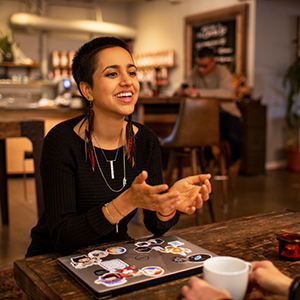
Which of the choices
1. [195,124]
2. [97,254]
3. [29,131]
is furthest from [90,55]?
[195,124]

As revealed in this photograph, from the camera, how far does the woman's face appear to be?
4.31ft

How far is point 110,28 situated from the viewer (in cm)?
820

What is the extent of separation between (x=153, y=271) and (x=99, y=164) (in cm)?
56

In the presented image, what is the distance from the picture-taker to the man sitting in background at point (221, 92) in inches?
164

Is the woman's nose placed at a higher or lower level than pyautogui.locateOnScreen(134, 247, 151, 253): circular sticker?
higher

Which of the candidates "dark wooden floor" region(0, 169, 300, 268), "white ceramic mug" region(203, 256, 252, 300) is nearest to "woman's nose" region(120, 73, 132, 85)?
"white ceramic mug" region(203, 256, 252, 300)

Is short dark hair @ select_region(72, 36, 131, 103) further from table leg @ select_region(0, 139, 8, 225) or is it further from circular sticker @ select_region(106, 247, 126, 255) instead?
table leg @ select_region(0, 139, 8, 225)

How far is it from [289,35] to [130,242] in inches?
245

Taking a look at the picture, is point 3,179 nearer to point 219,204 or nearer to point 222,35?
point 219,204

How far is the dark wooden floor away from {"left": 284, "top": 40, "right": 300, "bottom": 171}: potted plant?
293mm

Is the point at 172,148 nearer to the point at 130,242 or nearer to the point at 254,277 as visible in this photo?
the point at 130,242

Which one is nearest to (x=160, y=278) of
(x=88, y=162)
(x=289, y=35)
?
(x=88, y=162)

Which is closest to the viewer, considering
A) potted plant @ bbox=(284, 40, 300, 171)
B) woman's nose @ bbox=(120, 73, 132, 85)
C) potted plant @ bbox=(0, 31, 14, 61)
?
woman's nose @ bbox=(120, 73, 132, 85)

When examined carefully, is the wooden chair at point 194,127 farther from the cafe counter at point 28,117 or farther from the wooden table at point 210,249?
the cafe counter at point 28,117
